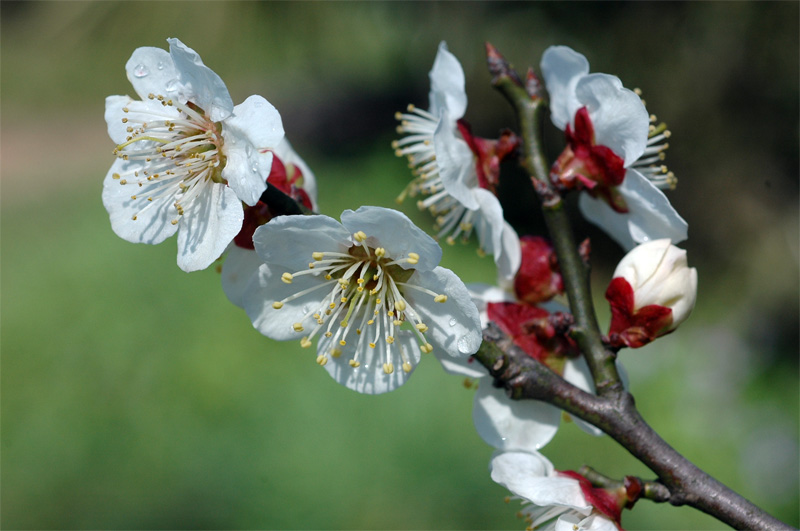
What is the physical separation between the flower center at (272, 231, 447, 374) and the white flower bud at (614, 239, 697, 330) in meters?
0.26

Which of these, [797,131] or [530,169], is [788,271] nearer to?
[797,131]

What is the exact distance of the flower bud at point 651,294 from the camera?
79cm

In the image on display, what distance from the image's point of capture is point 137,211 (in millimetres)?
799

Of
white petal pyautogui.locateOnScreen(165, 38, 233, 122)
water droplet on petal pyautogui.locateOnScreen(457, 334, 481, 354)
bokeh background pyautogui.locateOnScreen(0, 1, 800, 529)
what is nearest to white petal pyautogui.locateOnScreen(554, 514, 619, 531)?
water droplet on petal pyautogui.locateOnScreen(457, 334, 481, 354)

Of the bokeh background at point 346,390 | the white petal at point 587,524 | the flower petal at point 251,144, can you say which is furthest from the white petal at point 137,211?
the bokeh background at point 346,390

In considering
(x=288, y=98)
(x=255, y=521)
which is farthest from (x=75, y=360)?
(x=288, y=98)

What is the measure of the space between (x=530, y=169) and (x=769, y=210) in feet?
9.56

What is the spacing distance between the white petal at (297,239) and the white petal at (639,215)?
396 millimetres

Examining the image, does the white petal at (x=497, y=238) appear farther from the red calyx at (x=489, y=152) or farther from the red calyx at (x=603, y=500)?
the red calyx at (x=603, y=500)

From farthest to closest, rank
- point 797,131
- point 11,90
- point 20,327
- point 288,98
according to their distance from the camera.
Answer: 1. point 11,90
2. point 288,98
3. point 20,327
4. point 797,131

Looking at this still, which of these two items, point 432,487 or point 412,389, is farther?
point 412,389

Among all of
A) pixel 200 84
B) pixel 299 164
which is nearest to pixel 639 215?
pixel 299 164

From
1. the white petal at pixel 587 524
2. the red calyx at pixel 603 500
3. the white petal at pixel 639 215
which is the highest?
the white petal at pixel 639 215

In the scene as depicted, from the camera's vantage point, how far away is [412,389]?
10.2 feet
